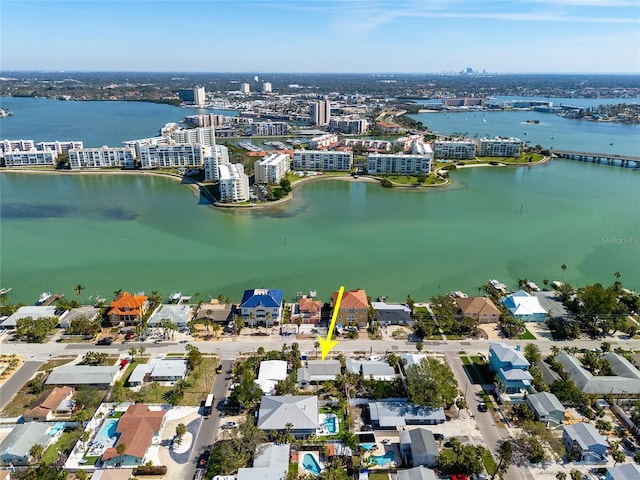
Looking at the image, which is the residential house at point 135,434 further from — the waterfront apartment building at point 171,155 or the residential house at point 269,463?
the waterfront apartment building at point 171,155

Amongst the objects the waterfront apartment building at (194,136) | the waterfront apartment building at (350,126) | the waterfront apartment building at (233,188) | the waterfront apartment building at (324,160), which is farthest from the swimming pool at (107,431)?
the waterfront apartment building at (350,126)

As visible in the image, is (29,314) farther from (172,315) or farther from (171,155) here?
(171,155)

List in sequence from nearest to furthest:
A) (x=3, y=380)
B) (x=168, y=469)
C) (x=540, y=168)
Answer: (x=168, y=469)
(x=3, y=380)
(x=540, y=168)

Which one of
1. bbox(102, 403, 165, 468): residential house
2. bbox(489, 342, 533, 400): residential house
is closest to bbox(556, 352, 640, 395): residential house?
bbox(489, 342, 533, 400): residential house

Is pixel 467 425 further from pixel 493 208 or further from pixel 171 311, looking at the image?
pixel 493 208

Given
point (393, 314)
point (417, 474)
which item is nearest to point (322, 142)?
point (393, 314)

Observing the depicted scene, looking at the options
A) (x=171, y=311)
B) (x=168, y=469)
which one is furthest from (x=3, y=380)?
(x=168, y=469)

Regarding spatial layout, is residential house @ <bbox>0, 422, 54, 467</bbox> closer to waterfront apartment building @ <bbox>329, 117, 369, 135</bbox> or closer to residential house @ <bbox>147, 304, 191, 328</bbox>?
residential house @ <bbox>147, 304, 191, 328</bbox>
